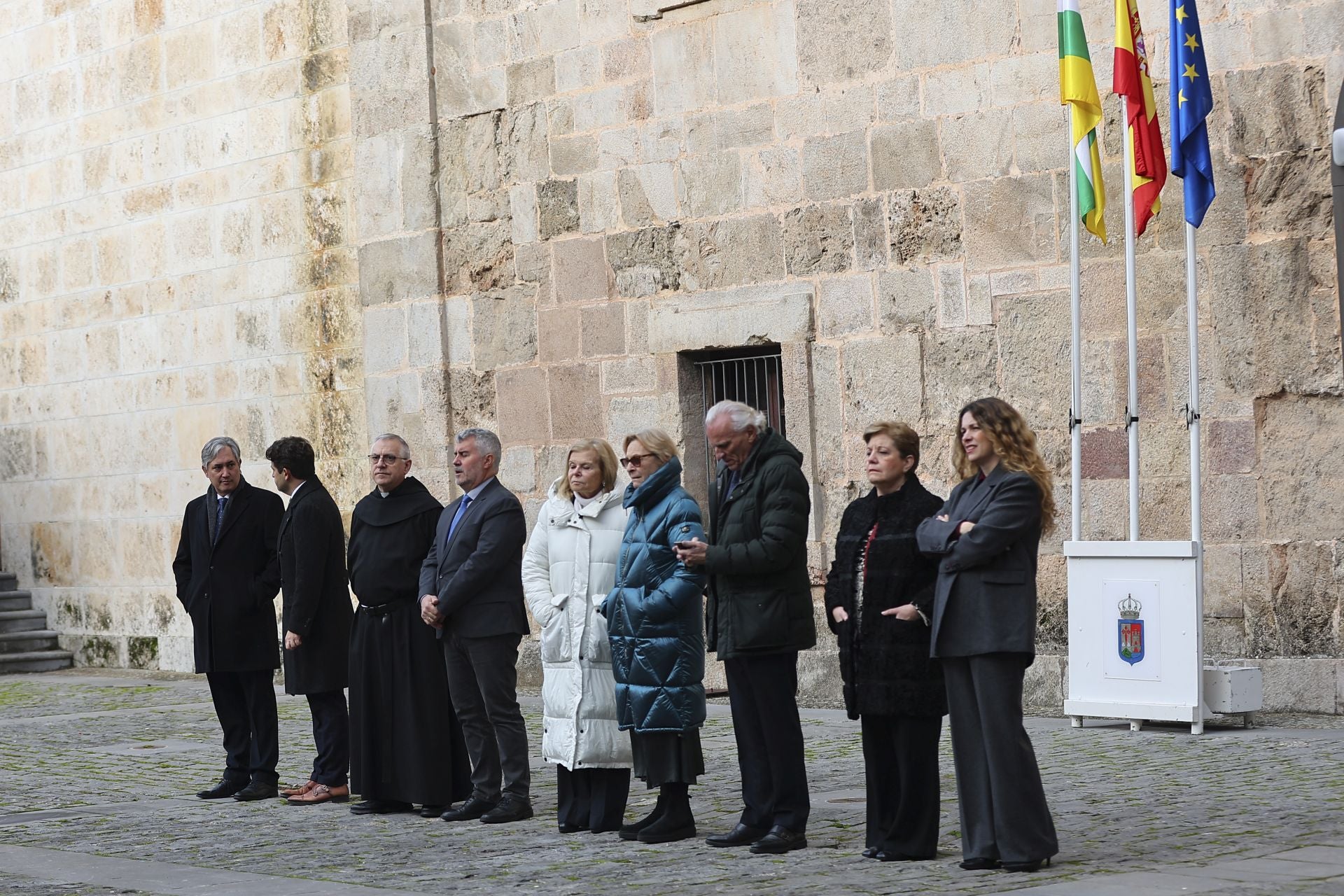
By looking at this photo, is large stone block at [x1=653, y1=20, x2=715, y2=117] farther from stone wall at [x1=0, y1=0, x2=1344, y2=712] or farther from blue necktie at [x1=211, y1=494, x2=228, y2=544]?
blue necktie at [x1=211, y1=494, x2=228, y2=544]

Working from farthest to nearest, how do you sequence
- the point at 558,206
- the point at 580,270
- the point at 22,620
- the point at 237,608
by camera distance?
the point at 22,620 → the point at 558,206 → the point at 580,270 → the point at 237,608

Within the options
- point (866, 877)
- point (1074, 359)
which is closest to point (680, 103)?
point (1074, 359)

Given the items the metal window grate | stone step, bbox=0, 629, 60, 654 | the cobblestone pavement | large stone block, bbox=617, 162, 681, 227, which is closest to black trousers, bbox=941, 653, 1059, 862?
the cobblestone pavement

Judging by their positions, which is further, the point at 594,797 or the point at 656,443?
the point at 594,797

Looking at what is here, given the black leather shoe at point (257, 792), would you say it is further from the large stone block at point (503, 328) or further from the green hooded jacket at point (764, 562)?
the large stone block at point (503, 328)

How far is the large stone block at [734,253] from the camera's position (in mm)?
12359

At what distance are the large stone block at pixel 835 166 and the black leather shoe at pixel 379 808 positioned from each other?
494 cm

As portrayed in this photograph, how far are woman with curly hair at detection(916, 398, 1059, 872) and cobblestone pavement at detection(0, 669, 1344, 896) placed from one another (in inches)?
6.8

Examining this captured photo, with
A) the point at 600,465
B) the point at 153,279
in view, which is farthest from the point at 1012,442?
the point at 153,279

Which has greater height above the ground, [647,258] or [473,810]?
[647,258]

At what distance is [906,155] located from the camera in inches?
461

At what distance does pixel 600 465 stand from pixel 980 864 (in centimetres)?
225

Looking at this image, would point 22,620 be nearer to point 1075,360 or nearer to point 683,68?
point 683,68

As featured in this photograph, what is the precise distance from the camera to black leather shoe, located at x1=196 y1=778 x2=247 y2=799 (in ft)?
30.3
